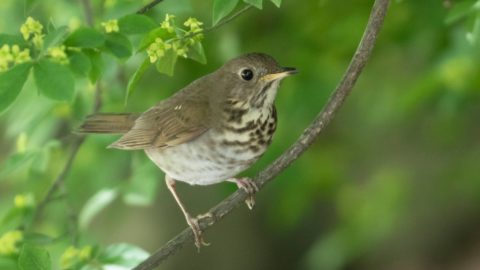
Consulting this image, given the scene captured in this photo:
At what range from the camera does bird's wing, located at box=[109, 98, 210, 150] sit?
361cm


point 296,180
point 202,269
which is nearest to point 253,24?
point 296,180

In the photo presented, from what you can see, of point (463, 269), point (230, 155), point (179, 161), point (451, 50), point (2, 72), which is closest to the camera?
point (2, 72)

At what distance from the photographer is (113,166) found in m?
5.34

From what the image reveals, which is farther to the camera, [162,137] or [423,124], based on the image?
[423,124]

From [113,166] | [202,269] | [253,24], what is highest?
[253,24]

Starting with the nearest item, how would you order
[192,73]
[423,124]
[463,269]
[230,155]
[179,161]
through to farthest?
[230,155] → [179,161] → [192,73] → [423,124] → [463,269]

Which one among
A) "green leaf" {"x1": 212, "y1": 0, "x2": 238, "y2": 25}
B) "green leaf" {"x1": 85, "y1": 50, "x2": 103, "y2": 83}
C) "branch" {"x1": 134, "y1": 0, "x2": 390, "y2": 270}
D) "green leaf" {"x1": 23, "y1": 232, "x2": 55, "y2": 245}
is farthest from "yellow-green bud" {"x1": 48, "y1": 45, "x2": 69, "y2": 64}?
"green leaf" {"x1": 23, "y1": 232, "x2": 55, "y2": 245}

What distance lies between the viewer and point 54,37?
278cm

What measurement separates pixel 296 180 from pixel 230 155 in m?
1.89

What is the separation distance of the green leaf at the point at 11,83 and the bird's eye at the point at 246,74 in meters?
0.96

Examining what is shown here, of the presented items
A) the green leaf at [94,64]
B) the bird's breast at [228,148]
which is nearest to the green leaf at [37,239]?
the bird's breast at [228,148]

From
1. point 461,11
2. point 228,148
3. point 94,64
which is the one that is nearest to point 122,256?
point 228,148

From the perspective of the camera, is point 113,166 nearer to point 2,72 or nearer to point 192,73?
point 192,73

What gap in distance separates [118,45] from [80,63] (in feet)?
0.48
